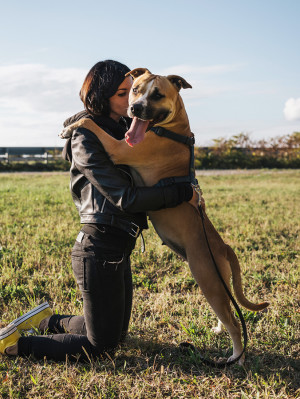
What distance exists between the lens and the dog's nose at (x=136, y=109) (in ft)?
9.29

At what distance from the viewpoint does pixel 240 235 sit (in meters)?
6.45

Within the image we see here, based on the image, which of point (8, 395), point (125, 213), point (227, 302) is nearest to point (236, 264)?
point (227, 302)

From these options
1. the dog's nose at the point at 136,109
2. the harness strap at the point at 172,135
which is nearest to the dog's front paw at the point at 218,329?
the harness strap at the point at 172,135

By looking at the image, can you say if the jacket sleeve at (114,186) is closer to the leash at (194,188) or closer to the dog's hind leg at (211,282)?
the leash at (194,188)

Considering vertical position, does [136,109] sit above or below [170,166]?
above

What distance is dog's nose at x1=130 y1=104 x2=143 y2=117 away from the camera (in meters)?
2.83

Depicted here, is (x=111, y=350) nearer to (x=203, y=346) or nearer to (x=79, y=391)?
(x=79, y=391)

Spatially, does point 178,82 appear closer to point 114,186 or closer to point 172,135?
point 172,135

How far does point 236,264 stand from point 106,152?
123 cm

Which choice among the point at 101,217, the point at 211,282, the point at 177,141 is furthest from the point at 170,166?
the point at 211,282

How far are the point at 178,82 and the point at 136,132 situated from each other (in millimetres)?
591

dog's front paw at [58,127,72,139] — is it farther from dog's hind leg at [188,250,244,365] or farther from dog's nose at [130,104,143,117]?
dog's hind leg at [188,250,244,365]

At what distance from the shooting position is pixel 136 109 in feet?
9.31

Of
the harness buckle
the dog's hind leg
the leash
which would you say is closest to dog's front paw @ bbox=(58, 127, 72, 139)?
the leash
